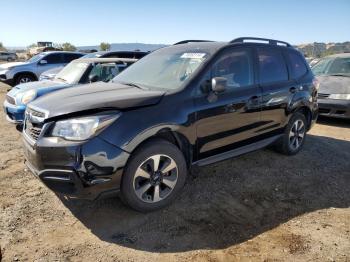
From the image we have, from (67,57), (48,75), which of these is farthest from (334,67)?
(67,57)

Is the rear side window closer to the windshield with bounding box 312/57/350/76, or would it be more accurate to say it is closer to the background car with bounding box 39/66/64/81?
the background car with bounding box 39/66/64/81

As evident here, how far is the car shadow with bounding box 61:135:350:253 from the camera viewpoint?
3266 millimetres

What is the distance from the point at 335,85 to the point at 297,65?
334cm

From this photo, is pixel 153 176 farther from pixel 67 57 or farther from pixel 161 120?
pixel 67 57

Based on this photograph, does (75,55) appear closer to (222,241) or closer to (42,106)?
(42,106)

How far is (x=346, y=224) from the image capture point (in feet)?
11.8

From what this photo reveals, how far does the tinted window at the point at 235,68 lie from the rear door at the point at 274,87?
227 mm

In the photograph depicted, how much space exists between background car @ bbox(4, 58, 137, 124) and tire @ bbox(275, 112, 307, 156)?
12.4 feet

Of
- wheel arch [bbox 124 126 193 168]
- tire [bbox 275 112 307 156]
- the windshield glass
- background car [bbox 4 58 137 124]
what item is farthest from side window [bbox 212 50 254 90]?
the windshield glass

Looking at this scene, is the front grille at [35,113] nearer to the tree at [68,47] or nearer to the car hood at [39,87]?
the car hood at [39,87]

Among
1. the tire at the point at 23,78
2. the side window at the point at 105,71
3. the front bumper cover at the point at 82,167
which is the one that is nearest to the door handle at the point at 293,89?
the front bumper cover at the point at 82,167

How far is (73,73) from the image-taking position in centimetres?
764

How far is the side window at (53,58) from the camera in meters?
13.0

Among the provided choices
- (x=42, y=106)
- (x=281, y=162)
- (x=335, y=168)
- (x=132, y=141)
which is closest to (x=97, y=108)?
(x=132, y=141)
